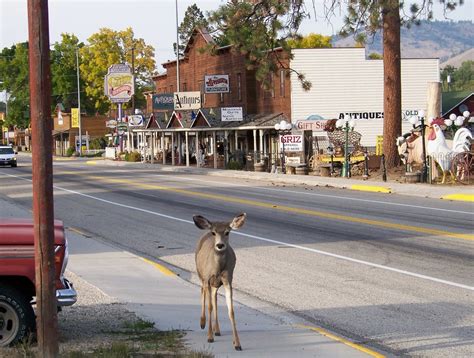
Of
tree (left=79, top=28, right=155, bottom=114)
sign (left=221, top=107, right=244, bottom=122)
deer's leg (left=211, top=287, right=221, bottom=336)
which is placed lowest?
deer's leg (left=211, top=287, right=221, bottom=336)

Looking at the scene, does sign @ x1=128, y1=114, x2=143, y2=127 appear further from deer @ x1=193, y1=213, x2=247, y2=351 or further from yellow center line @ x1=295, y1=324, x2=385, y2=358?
deer @ x1=193, y1=213, x2=247, y2=351

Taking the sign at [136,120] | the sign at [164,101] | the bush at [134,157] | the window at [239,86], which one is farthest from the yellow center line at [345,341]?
the bush at [134,157]

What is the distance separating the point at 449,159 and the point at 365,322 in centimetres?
2112

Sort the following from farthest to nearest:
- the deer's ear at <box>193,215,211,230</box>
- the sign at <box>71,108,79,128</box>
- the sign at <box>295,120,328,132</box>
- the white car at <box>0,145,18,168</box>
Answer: the sign at <box>71,108,79,128</box>, the white car at <box>0,145,18,168</box>, the sign at <box>295,120,328,132</box>, the deer's ear at <box>193,215,211,230</box>

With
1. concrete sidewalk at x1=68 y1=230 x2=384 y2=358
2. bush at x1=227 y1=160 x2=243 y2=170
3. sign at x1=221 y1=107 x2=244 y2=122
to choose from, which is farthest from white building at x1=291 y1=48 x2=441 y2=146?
concrete sidewalk at x1=68 y1=230 x2=384 y2=358

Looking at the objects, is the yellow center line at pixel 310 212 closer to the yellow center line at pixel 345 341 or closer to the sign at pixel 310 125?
the yellow center line at pixel 345 341

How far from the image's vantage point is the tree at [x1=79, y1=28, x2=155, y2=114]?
4031 inches

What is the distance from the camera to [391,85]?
3497 cm

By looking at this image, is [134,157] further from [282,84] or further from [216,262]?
[216,262]

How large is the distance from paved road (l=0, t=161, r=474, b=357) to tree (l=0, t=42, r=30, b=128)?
100364mm

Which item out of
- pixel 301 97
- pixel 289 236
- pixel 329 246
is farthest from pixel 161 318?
pixel 301 97

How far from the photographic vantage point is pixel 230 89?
185 ft

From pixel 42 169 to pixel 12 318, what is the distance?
164cm

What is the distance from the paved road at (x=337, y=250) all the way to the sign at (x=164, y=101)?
28798 mm
